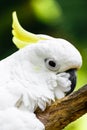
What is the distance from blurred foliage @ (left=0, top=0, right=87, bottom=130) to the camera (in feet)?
16.6

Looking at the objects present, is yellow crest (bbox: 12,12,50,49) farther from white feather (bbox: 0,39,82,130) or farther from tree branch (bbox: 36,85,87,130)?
tree branch (bbox: 36,85,87,130)

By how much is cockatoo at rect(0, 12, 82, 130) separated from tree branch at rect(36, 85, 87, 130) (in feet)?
0.11

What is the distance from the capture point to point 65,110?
234 centimetres

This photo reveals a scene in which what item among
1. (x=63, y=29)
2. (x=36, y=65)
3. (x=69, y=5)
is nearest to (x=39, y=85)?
(x=36, y=65)

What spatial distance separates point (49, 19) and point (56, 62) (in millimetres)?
2737

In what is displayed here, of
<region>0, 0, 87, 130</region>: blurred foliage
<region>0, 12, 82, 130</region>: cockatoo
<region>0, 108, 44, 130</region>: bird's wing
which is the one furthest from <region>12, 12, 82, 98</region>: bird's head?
<region>0, 0, 87, 130</region>: blurred foliage

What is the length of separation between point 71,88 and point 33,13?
2.79m

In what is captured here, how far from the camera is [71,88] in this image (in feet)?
8.05

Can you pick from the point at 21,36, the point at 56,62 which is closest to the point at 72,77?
Result: the point at 56,62

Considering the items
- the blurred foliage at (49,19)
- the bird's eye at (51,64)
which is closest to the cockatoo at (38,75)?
the bird's eye at (51,64)

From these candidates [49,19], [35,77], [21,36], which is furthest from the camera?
[49,19]

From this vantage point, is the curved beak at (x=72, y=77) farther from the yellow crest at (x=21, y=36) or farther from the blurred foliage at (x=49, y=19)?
the blurred foliage at (x=49, y=19)

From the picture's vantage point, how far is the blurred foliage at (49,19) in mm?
5074

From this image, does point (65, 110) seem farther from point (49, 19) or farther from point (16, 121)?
point (49, 19)
